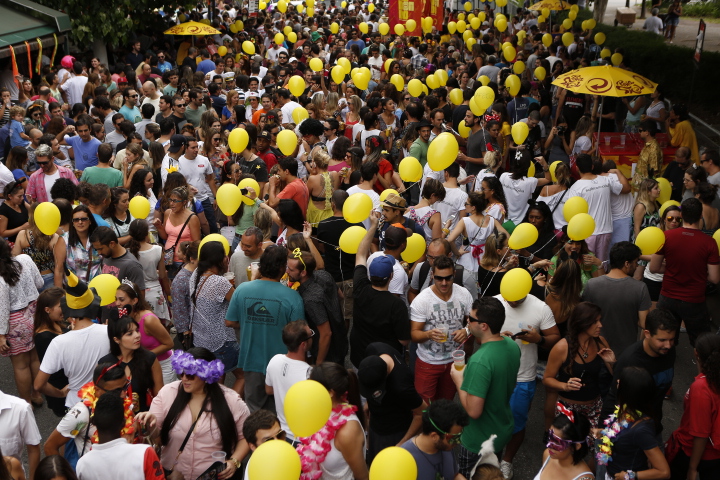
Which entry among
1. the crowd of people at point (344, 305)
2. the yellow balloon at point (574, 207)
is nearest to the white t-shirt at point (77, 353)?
the crowd of people at point (344, 305)

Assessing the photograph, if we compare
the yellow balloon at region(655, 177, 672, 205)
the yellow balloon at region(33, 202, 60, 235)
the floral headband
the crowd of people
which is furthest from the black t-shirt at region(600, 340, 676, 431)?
the yellow balloon at region(33, 202, 60, 235)

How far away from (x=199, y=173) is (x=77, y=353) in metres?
3.72

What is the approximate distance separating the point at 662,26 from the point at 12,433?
24.0 m

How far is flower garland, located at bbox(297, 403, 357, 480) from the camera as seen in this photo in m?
3.75

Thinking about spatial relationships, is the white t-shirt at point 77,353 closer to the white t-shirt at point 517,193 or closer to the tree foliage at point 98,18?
the white t-shirt at point 517,193

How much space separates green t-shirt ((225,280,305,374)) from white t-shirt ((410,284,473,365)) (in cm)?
82

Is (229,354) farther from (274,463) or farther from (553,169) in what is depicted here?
(553,169)

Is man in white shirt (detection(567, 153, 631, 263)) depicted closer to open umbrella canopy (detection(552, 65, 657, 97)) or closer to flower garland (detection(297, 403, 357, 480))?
open umbrella canopy (detection(552, 65, 657, 97))

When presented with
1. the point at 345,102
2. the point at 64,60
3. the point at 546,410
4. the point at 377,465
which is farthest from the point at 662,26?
the point at 377,465

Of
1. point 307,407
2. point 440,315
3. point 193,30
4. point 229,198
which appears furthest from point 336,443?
point 193,30

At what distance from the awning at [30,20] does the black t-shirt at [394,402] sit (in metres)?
12.3

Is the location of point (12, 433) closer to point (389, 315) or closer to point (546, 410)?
point (389, 315)

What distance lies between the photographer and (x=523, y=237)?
19.4ft

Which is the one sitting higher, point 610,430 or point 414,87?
point 610,430
